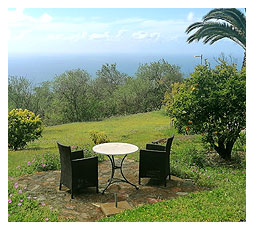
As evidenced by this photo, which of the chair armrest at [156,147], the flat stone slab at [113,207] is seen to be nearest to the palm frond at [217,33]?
the chair armrest at [156,147]

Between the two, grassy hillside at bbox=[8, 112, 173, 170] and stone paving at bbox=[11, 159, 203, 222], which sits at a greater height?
grassy hillside at bbox=[8, 112, 173, 170]

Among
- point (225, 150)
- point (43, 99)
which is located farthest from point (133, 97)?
point (225, 150)

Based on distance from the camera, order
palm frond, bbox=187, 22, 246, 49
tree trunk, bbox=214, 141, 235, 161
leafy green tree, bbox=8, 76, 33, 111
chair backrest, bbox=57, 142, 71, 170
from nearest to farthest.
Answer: chair backrest, bbox=57, 142, 71, 170 → tree trunk, bbox=214, 141, 235, 161 → palm frond, bbox=187, 22, 246, 49 → leafy green tree, bbox=8, 76, 33, 111

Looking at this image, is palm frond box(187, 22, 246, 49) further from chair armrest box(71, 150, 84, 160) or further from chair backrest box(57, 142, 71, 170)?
chair backrest box(57, 142, 71, 170)

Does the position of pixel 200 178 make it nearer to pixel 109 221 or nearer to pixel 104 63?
pixel 109 221

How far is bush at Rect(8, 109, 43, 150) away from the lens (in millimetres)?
7645

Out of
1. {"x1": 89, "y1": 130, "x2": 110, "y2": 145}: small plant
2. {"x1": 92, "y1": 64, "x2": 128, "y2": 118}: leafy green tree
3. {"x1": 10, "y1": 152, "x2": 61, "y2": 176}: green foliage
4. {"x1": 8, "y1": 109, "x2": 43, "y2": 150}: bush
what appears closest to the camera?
{"x1": 10, "y1": 152, "x2": 61, "y2": 176}: green foliage

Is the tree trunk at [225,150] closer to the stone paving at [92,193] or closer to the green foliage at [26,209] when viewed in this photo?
the stone paving at [92,193]

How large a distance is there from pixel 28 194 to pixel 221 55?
264 inches

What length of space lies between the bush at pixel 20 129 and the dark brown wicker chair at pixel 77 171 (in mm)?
3037

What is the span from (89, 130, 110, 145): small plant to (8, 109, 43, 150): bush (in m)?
1.54

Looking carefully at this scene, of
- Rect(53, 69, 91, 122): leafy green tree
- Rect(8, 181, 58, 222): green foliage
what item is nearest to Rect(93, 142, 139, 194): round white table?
Rect(8, 181, 58, 222): green foliage
